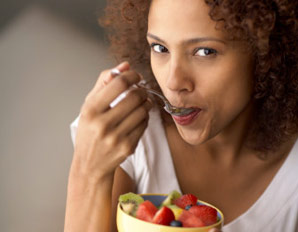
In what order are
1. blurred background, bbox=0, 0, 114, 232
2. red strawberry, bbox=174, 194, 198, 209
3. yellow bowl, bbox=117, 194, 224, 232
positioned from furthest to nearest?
blurred background, bbox=0, 0, 114, 232
red strawberry, bbox=174, 194, 198, 209
yellow bowl, bbox=117, 194, 224, 232

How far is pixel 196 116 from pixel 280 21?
289mm

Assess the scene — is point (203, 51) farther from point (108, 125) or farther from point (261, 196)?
point (261, 196)

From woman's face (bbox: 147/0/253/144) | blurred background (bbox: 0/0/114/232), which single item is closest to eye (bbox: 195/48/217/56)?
woman's face (bbox: 147/0/253/144)

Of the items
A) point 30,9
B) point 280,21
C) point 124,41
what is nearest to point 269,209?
point 280,21

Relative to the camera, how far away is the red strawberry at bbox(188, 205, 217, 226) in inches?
33.3

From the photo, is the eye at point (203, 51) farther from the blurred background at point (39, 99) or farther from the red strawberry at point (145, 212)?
the blurred background at point (39, 99)

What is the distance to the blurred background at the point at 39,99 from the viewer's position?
1536 millimetres

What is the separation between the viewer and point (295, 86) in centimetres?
117

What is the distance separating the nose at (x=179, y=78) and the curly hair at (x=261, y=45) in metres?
0.12

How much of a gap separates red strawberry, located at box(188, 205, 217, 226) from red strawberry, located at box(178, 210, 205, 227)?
15 millimetres

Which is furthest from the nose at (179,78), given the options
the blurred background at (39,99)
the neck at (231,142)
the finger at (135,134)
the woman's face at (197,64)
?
the blurred background at (39,99)

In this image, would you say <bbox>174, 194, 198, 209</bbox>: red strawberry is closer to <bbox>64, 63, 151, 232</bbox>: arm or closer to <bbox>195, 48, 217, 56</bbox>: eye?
<bbox>64, 63, 151, 232</bbox>: arm

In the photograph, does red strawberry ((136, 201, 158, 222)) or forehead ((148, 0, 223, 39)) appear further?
forehead ((148, 0, 223, 39))

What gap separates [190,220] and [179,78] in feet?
1.03
